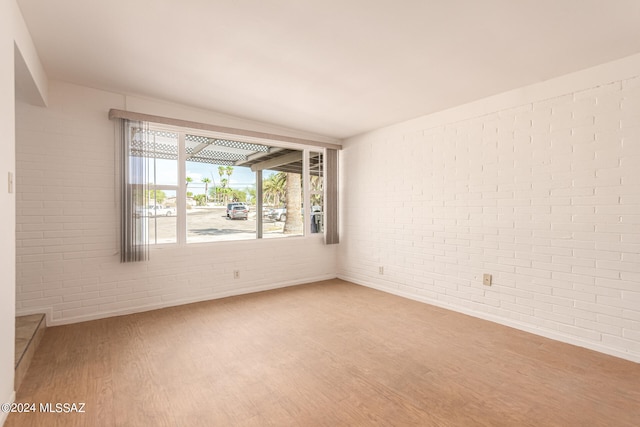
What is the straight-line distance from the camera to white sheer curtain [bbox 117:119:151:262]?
11.8 ft

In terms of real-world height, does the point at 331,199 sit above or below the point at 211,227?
above

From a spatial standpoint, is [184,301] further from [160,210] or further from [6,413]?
[6,413]

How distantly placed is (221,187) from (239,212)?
0.48m

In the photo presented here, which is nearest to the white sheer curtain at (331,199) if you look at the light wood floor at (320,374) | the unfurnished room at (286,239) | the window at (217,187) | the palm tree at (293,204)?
the window at (217,187)

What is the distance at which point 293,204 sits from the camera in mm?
5512

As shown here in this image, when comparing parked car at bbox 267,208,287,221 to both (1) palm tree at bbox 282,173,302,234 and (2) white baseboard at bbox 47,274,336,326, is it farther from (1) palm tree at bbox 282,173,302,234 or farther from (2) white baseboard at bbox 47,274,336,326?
(2) white baseboard at bbox 47,274,336,326

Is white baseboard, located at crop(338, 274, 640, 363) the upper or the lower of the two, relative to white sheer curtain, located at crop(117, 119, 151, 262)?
lower

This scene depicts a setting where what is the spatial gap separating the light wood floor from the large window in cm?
131

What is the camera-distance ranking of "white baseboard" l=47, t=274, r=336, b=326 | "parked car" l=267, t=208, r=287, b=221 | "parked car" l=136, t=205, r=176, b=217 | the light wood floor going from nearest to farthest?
the light wood floor
"white baseboard" l=47, t=274, r=336, b=326
"parked car" l=136, t=205, r=176, b=217
"parked car" l=267, t=208, r=287, b=221

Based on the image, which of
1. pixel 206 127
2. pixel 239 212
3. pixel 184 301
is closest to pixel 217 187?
pixel 239 212

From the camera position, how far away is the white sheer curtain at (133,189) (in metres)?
3.59

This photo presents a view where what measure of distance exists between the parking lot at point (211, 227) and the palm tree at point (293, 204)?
6.2 inches

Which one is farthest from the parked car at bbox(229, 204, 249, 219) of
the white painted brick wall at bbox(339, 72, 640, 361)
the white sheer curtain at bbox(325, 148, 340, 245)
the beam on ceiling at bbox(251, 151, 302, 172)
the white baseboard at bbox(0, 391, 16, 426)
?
the white baseboard at bbox(0, 391, 16, 426)

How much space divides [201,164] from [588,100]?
176 inches
